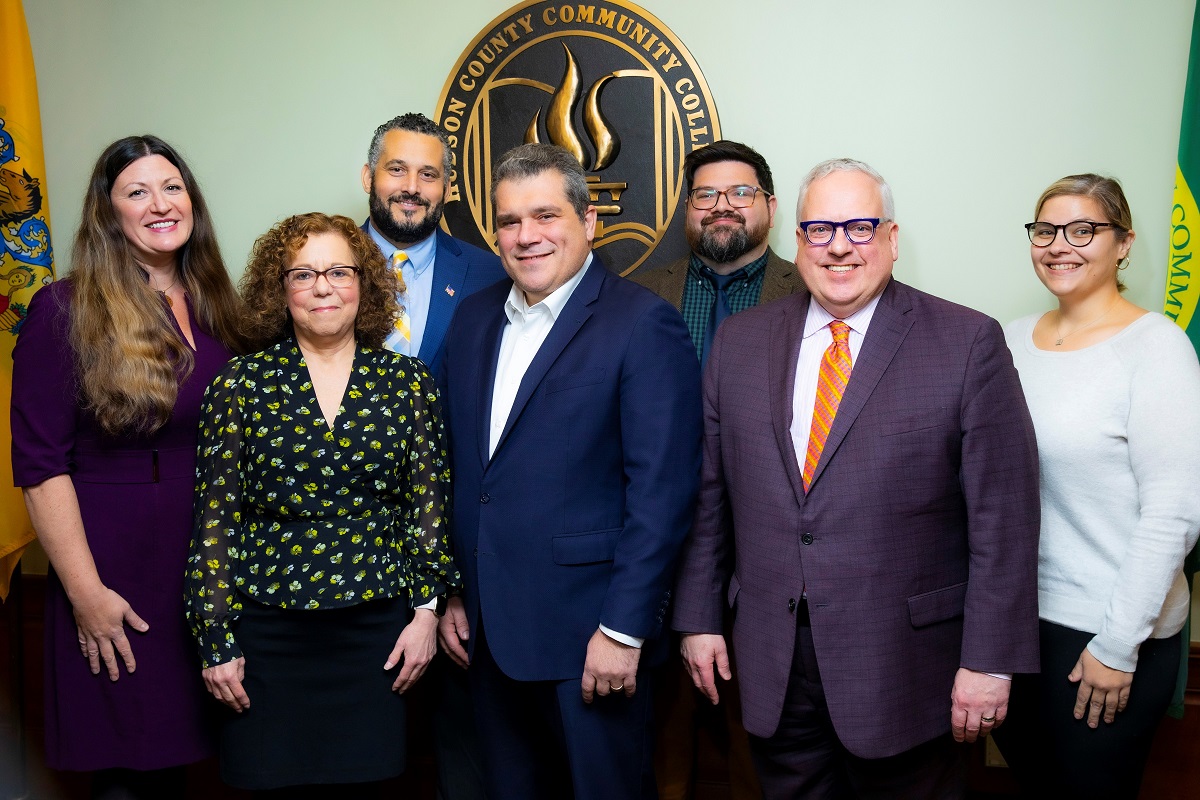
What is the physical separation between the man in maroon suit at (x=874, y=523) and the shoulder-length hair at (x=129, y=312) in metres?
1.27

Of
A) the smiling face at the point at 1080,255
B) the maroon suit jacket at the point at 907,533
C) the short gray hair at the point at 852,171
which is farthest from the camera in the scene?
the smiling face at the point at 1080,255

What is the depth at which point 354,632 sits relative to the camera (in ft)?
6.49

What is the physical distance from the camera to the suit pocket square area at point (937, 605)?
69.1 inches

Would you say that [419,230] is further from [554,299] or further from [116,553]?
[116,553]

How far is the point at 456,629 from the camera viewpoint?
82.7 inches

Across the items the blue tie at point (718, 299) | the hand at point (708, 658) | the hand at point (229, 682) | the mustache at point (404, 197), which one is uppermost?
the mustache at point (404, 197)

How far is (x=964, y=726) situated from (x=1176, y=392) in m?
0.81

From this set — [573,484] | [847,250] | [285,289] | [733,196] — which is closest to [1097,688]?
[847,250]

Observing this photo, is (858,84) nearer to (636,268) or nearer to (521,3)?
(636,268)

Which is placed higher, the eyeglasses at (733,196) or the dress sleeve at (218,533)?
the eyeglasses at (733,196)

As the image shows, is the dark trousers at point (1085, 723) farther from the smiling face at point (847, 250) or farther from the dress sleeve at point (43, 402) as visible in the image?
the dress sleeve at point (43, 402)

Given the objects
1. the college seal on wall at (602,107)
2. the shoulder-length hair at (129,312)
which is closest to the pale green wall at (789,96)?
the college seal on wall at (602,107)

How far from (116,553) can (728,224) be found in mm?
1800

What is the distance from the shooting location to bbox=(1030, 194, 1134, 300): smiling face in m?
2.05
